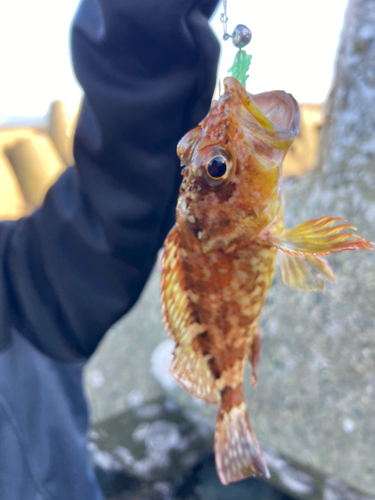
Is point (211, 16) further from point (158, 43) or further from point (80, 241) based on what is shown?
point (80, 241)

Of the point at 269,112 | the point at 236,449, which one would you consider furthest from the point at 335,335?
the point at 269,112

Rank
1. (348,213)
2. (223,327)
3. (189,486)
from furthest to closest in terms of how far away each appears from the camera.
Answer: (189,486), (348,213), (223,327)

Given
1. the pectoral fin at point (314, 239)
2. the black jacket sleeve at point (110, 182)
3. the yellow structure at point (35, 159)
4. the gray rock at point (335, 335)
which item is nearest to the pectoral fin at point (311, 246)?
the pectoral fin at point (314, 239)

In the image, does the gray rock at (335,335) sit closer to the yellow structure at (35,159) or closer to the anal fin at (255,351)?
the anal fin at (255,351)

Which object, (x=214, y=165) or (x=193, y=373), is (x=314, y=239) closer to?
(x=214, y=165)

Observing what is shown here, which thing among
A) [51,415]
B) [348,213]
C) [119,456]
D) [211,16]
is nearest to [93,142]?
[211,16]

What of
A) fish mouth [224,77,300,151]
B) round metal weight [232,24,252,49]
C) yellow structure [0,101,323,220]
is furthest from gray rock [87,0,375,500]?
yellow structure [0,101,323,220]
